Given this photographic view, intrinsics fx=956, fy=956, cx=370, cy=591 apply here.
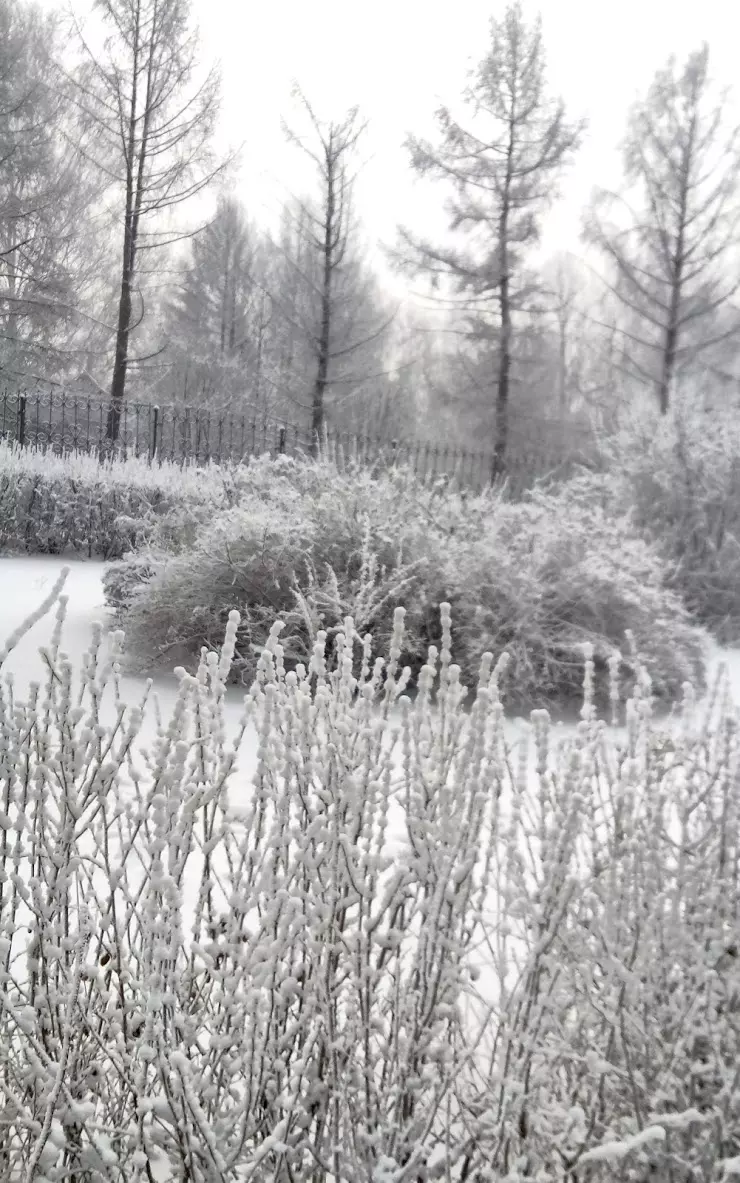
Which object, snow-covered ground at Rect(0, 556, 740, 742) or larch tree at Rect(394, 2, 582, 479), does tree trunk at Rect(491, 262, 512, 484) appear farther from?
snow-covered ground at Rect(0, 556, 740, 742)

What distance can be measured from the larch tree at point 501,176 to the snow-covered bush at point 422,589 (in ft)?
41.8

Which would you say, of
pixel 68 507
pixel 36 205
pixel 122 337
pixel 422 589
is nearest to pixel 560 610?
pixel 422 589

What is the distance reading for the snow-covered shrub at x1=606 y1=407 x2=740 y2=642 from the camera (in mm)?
7020

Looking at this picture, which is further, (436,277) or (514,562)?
(436,277)

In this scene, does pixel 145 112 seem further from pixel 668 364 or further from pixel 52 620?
pixel 52 620

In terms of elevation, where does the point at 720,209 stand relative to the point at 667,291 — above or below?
above

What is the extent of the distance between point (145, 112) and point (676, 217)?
9.30 meters

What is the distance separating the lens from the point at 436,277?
1828cm

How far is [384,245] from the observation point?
59.9 feet

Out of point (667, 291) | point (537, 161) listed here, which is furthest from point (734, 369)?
point (537, 161)

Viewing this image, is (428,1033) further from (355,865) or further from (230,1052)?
(230,1052)

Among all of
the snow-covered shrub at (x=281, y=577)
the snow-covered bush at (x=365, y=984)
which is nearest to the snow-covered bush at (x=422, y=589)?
the snow-covered shrub at (x=281, y=577)

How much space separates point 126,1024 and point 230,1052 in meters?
0.19

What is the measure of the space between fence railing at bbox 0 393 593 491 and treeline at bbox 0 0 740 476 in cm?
47
